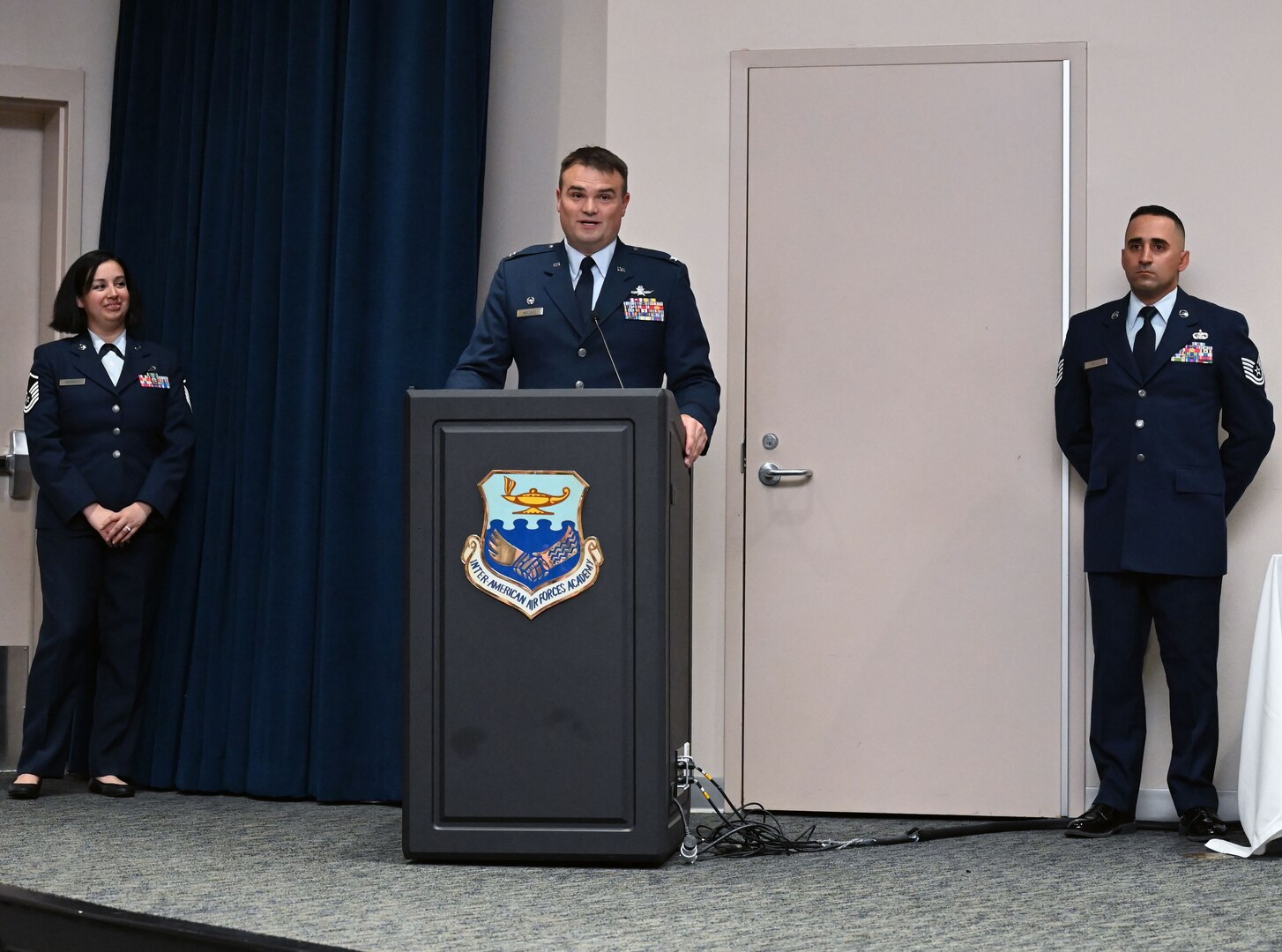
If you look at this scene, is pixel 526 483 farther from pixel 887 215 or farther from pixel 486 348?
pixel 887 215

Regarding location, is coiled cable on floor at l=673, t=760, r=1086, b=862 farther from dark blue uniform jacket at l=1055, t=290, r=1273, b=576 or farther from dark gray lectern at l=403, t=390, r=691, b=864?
dark blue uniform jacket at l=1055, t=290, r=1273, b=576

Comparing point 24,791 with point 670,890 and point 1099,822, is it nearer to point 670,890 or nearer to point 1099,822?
point 670,890

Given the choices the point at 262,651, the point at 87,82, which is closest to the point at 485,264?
the point at 262,651

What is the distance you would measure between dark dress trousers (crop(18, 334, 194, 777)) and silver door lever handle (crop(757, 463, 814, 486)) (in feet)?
5.43

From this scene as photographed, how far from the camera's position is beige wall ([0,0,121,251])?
442 cm

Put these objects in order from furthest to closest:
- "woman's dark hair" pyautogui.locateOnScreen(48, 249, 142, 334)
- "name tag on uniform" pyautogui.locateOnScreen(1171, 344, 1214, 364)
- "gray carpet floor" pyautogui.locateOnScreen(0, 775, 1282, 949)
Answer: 1. "woman's dark hair" pyautogui.locateOnScreen(48, 249, 142, 334)
2. "name tag on uniform" pyautogui.locateOnScreen(1171, 344, 1214, 364)
3. "gray carpet floor" pyautogui.locateOnScreen(0, 775, 1282, 949)

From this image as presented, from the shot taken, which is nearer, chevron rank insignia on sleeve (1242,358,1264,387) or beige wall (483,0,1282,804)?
chevron rank insignia on sleeve (1242,358,1264,387)

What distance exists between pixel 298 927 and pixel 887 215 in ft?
7.99

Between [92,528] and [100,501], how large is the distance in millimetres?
80

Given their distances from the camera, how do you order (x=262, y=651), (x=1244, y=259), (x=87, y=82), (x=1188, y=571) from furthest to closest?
(x=87, y=82) → (x=262, y=651) → (x=1244, y=259) → (x=1188, y=571)

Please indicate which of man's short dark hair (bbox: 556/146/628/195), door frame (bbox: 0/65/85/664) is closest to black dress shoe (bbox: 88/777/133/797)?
door frame (bbox: 0/65/85/664)

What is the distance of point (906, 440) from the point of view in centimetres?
368

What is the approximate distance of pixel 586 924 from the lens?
220 cm

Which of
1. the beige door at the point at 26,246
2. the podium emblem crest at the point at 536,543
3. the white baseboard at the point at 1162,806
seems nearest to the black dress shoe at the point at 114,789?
the beige door at the point at 26,246
